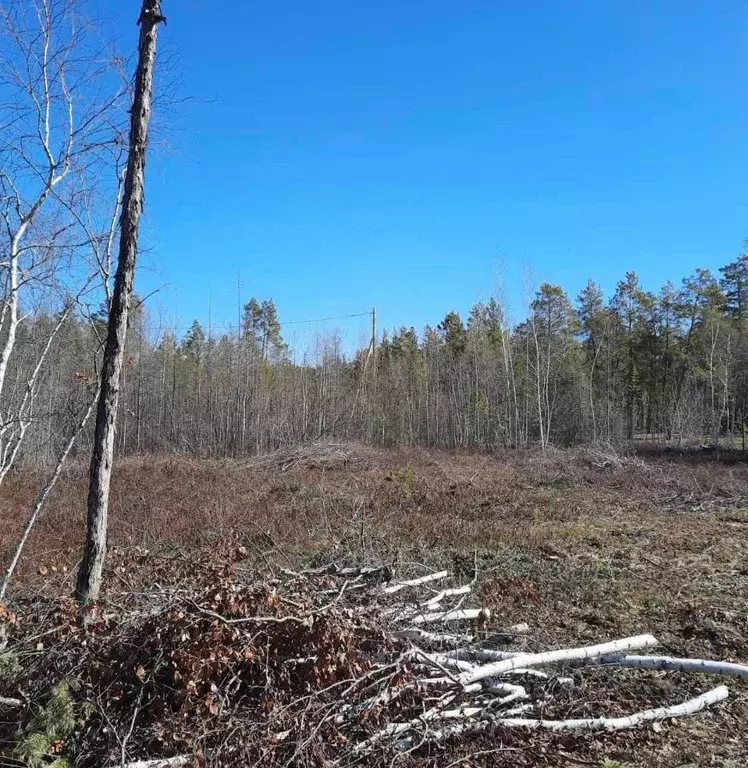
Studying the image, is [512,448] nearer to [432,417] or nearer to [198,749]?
[432,417]

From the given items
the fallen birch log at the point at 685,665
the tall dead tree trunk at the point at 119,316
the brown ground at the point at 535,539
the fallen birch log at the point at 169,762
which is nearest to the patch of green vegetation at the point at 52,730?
the fallen birch log at the point at 169,762

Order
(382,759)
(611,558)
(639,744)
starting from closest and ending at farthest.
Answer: (382,759) → (639,744) → (611,558)

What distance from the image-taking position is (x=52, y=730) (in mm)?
3004

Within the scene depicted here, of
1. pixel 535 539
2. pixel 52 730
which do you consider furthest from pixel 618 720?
pixel 535 539

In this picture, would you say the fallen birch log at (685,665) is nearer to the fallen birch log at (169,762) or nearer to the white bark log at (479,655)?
the white bark log at (479,655)

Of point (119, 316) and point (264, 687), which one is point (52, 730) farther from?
point (119, 316)

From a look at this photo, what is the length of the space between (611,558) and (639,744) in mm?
4596

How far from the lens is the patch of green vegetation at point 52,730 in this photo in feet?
9.53

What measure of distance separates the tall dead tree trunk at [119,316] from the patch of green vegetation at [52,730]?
3.24ft

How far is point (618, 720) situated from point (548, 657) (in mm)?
544

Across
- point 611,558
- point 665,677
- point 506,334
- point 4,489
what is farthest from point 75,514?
point 506,334

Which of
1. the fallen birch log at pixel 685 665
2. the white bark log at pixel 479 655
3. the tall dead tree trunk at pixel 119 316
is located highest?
the tall dead tree trunk at pixel 119 316

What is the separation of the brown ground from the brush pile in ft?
0.60

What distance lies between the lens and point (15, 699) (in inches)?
129
